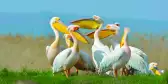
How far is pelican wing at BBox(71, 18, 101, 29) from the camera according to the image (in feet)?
42.1

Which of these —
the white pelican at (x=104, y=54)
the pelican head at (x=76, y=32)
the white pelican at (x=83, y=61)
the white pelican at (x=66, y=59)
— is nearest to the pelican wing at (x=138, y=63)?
the white pelican at (x=104, y=54)

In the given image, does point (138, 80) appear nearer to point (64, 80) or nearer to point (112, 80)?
point (112, 80)

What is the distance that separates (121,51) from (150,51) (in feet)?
17.5

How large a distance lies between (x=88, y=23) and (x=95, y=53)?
3.77 feet

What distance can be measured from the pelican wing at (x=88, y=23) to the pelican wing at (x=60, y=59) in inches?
57.3

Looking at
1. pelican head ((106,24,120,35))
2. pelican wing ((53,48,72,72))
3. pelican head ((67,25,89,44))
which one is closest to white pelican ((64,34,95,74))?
pelican head ((67,25,89,44))

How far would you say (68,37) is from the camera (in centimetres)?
1231

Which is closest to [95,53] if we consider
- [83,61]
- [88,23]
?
[83,61]

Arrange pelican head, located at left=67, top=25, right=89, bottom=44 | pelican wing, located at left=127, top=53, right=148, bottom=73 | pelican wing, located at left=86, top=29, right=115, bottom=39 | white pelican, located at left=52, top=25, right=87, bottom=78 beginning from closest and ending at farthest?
white pelican, located at left=52, top=25, right=87, bottom=78 → pelican head, located at left=67, top=25, right=89, bottom=44 → pelican wing, located at left=127, top=53, right=148, bottom=73 → pelican wing, located at left=86, top=29, right=115, bottom=39

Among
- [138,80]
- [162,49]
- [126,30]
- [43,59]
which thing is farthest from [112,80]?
[162,49]

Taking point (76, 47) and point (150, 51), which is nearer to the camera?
point (76, 47)

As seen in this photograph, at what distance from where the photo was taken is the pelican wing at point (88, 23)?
12828 millimetres

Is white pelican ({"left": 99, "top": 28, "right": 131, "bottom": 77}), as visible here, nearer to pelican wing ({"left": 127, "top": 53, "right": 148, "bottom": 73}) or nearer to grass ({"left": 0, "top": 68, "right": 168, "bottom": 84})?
grass ({"left": 0, "top": 68, "right": 168, "bottom": 84})

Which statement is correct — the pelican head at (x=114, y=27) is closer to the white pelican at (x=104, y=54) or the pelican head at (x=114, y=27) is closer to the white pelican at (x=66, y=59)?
the white pelican at (x=104, y=54)
